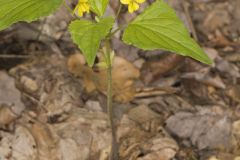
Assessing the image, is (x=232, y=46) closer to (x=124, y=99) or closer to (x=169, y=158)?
(x=124, y=99)

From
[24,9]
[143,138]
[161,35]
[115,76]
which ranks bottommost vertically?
[143,138]

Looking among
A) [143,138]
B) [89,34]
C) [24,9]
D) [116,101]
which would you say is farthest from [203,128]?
[24,9]

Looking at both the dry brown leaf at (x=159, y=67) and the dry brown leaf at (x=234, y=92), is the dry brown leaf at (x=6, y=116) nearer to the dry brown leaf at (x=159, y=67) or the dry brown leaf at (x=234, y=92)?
the dry brown leaf at (x=159, y=67)

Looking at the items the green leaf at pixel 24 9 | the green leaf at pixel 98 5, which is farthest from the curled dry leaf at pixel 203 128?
the green leaf at pixel 24 9

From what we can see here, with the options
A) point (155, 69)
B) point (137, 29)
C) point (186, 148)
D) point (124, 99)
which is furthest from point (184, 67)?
point (137, 29)

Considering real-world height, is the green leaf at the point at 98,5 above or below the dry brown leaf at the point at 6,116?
above

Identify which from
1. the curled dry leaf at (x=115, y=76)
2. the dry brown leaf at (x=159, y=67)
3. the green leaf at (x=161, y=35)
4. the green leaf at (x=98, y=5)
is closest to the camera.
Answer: the green leaf at (x=161, y=35)

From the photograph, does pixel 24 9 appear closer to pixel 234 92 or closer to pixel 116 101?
pixel 116 101
